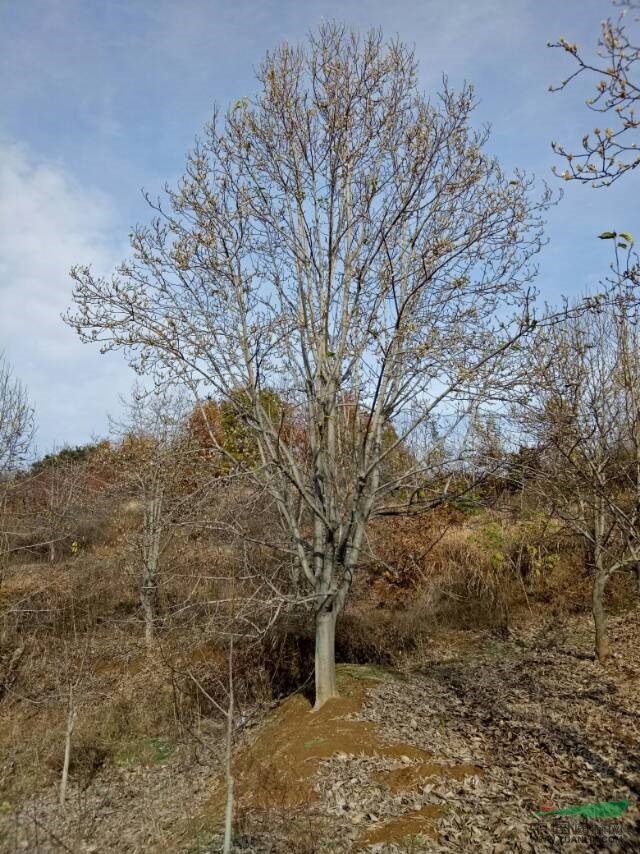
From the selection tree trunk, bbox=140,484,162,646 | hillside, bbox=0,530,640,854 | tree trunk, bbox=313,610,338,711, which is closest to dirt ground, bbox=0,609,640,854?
hillside, bbox=0,530,640,854

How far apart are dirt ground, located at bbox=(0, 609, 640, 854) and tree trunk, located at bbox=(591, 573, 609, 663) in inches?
8.5

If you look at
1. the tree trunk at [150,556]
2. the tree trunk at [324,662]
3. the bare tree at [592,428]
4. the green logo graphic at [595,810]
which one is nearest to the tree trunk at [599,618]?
the bare tree at [592,428]

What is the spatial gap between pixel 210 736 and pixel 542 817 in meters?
5.63

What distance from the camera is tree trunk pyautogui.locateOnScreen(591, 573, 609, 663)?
8.73 m

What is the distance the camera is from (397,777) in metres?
5.66

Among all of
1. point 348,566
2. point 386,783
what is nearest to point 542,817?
point 386,783

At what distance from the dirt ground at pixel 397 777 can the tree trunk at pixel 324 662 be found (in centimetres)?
16

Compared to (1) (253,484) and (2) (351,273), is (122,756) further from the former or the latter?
(2) (351,273)

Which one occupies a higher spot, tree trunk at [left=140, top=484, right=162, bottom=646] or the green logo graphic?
tree trunk at [left=140, top=484, right=162, bottom=646]

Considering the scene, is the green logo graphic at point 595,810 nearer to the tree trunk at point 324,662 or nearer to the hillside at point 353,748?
the hillside at point 353,748

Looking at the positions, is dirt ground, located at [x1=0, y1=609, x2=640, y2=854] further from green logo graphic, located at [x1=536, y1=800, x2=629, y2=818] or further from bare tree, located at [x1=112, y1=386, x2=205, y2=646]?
bare tree, located at [x1=112, y1=386, x2=205, y2=646]

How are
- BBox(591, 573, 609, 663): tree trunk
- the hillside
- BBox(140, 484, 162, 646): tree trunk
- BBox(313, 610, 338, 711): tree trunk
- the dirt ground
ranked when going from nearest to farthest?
the dirt ground, the hillside, BBox(313, 610, 338, 711): tree trunk, BBox(591, 573, 609, 663): tree trunk, BBox(140, 484, 162, 646): tree trunk

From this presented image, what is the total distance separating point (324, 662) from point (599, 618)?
175 inches

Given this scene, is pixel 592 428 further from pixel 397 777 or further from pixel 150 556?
pixel 150 556
